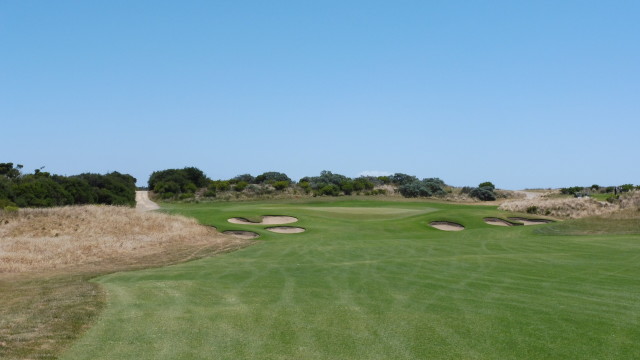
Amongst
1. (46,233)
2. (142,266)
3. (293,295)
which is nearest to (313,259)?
(142,266)

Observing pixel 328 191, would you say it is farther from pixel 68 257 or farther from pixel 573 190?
pixel 68 257

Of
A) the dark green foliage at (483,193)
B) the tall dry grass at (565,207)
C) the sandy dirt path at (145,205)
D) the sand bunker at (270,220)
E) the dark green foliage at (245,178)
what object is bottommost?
the sand bunker at (270,220)

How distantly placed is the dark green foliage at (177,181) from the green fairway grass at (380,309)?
71.6 m

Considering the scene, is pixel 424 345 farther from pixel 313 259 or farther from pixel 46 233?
pixel 46 233

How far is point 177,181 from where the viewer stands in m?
97.7

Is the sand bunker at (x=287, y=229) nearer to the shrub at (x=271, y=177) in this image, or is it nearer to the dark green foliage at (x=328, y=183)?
the dark green foliage at (x=328, y=183)

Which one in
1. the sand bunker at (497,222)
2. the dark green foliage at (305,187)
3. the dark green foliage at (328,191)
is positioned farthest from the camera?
the dark green foliage at (305,187)

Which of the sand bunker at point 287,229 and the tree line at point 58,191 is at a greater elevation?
the tree line at point 58,191

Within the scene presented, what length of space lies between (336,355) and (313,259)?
44.5ft

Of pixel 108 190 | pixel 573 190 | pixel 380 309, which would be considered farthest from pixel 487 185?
pixel 380 309

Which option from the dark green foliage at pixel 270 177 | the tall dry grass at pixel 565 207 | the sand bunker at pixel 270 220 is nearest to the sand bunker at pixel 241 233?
the sand bunker at pixel 270 220

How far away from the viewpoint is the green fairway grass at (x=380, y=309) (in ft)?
28.4

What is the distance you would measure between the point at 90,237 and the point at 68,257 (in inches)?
231

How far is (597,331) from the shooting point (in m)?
9.38
